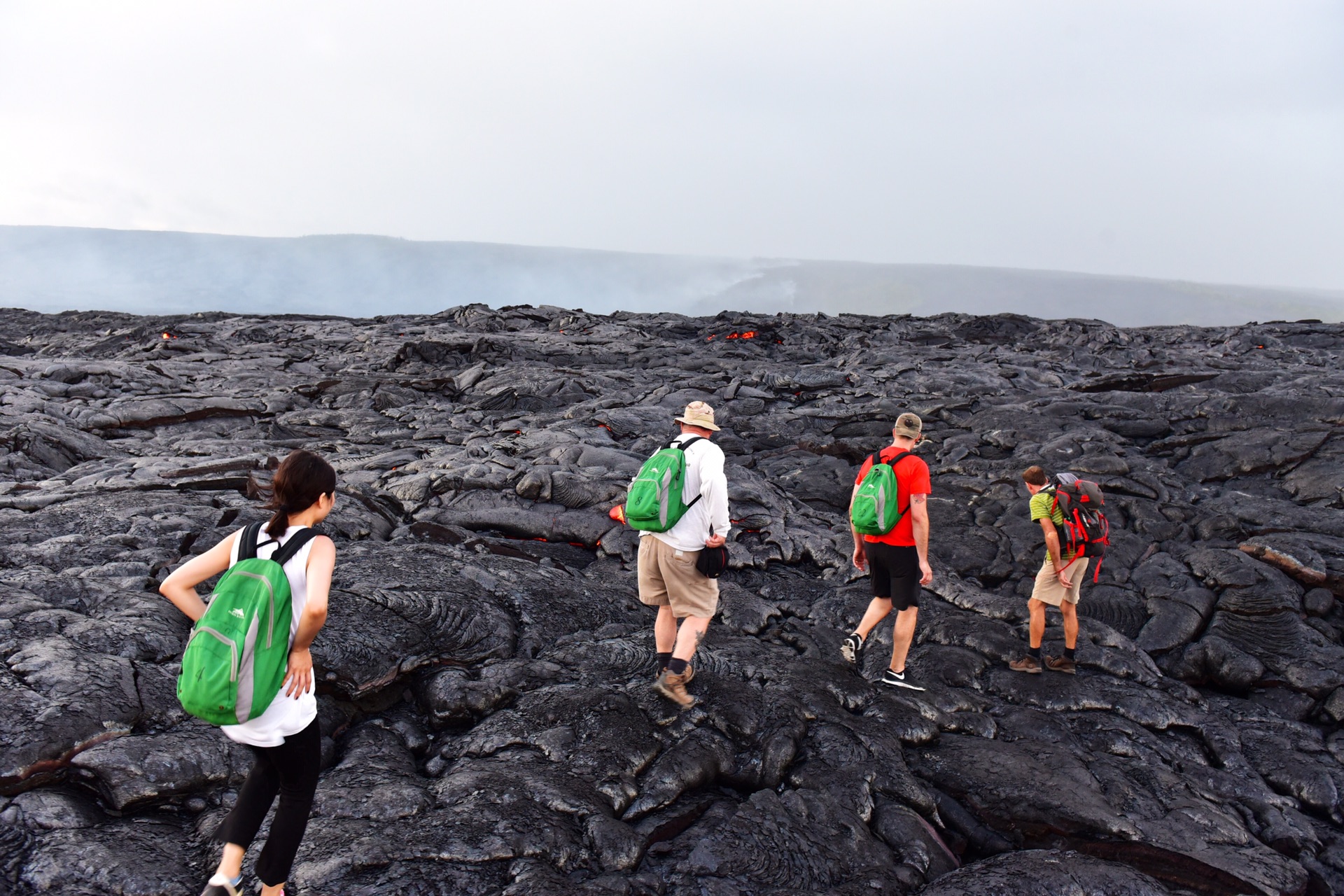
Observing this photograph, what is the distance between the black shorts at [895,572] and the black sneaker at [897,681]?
2.67 feet

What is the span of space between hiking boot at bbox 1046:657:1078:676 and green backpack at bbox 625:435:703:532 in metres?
5.41

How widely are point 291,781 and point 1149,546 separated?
513 inches

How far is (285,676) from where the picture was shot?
3.47 meters

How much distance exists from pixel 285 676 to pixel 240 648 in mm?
279

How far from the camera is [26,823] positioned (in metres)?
4.37

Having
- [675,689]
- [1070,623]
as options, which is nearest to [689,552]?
[675,689]

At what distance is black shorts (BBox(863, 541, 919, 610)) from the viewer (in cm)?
724

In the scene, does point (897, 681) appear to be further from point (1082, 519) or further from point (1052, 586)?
point (1082, 519)

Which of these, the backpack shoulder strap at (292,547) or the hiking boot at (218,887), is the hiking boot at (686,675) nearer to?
the hiking boot at (218,887)

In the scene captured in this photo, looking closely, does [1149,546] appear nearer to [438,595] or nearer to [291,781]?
[438,595]

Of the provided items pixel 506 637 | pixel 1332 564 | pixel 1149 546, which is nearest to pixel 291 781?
pixel 506 637

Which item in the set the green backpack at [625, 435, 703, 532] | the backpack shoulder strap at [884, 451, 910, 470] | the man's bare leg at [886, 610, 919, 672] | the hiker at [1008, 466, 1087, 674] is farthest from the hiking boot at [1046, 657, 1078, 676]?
the green backpack at [625, 435, 703, 532]

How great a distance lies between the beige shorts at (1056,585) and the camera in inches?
330

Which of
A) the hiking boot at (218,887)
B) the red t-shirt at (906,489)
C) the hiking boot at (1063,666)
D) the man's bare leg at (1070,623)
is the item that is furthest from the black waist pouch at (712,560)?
the hiking boot at (1063,666)
